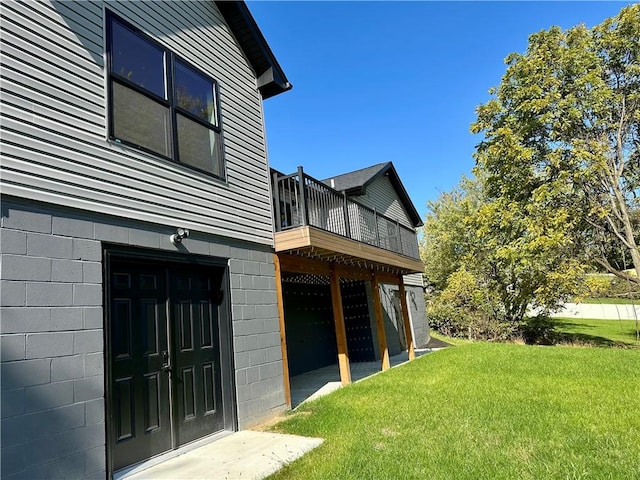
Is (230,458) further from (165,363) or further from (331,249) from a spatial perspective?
(331,249)

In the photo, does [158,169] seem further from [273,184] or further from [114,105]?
[273,184]

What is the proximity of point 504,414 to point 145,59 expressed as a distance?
6405 millimetres

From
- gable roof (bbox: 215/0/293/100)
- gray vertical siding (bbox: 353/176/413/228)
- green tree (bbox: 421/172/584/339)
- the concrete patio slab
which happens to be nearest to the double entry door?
the concrete patio slab

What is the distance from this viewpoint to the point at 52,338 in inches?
125

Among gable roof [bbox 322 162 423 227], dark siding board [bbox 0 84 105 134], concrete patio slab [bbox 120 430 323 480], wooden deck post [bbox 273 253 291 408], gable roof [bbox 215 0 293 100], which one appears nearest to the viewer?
dark siding board [bbox 0 84 105 134]

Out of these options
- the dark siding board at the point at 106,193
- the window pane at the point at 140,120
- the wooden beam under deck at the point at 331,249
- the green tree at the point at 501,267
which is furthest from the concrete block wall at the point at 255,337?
the green tree at the point at 501,267

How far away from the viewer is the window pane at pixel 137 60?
441cm

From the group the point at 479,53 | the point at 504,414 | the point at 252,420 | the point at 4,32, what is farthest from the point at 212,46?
the point at 479,53

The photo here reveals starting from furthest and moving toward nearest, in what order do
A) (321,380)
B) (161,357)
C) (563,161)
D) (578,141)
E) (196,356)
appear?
(563,161) < (578,141) < (321,380) < (196,356) < (161,357)

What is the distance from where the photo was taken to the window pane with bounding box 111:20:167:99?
4406 millimetres

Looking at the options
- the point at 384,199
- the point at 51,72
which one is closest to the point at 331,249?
the point at 51,72

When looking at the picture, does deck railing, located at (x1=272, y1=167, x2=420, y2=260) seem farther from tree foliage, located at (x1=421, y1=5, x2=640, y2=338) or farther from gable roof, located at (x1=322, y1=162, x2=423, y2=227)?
tree foliage, located at (x1=421, y1=5, x2=640, y2=338)

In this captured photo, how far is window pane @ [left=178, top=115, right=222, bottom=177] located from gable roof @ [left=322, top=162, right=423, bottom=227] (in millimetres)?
6458

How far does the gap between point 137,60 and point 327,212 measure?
4.03m
